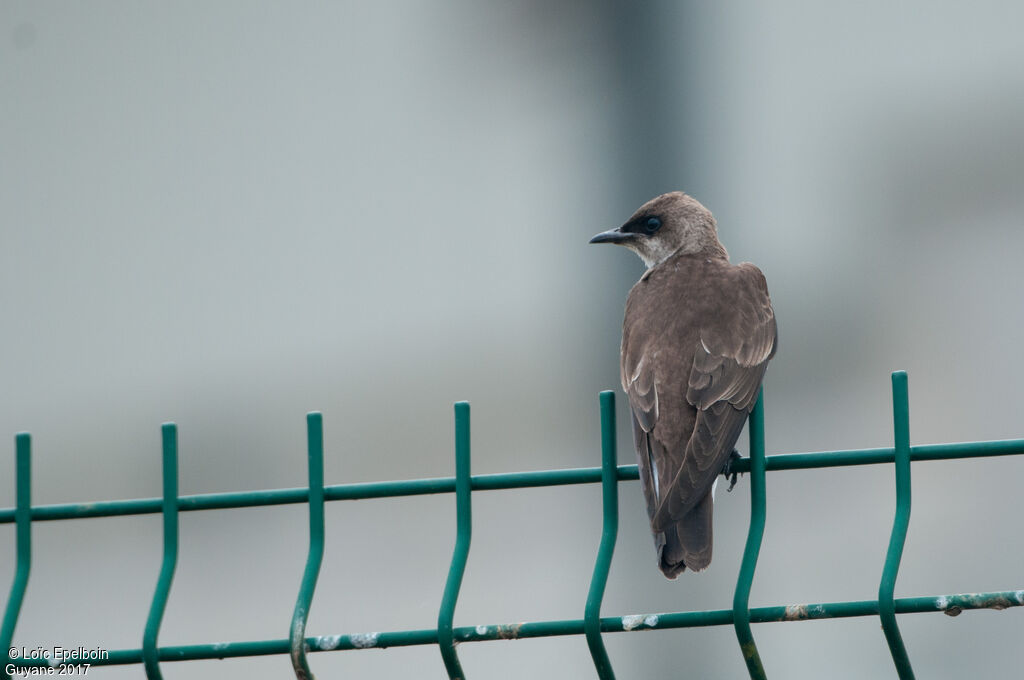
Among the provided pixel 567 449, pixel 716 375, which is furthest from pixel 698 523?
pixel 567 449

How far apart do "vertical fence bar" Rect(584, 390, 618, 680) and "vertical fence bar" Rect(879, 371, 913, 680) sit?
24.1 inches

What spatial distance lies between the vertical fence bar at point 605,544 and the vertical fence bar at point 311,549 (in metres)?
0.66

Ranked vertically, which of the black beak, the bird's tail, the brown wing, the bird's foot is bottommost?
the bird's tail

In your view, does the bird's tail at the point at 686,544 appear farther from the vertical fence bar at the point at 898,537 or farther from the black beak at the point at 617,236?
the black beak at the point at 617,236

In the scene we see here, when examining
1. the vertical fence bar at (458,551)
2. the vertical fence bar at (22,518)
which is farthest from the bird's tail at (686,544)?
the vertical fence bar at (22,518)

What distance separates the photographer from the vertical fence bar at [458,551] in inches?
116

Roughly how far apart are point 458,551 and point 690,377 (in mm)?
1779

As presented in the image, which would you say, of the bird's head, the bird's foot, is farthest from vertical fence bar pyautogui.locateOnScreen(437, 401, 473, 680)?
the bird's head

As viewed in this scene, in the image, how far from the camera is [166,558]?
10.3 feet

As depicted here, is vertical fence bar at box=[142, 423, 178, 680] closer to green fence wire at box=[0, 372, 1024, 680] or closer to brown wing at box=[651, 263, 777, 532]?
green fence wire at box=[0, 372, 1024, 680]

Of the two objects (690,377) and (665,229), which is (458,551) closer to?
(690,377)

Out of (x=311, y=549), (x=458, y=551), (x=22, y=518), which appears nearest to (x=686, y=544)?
(x=458, y=551)

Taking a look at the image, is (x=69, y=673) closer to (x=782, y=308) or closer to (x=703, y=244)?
(x=703, y=244)

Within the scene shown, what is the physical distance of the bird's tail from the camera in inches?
148
